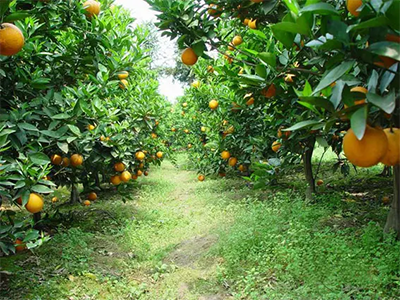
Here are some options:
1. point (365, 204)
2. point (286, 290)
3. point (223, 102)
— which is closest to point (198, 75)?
point (223, 102)

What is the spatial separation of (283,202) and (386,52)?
3541mm

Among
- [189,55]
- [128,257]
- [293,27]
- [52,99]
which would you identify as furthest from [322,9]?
[128,257]

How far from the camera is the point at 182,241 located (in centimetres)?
409

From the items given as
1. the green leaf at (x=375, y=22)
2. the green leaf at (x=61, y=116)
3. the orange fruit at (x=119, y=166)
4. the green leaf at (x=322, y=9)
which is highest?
the green leaf at (x=61, y=116)

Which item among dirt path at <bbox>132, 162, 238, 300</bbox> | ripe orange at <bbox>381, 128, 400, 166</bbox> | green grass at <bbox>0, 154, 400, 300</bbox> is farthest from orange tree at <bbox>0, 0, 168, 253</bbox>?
ripe orange at <bbox>381, 128, 400, 166</bbox>

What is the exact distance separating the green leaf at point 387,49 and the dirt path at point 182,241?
2266 mm

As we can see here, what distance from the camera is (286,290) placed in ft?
8.13

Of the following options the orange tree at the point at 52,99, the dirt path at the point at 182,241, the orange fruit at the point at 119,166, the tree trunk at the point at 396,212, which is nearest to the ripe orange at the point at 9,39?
the orange tree at the point at 52,99

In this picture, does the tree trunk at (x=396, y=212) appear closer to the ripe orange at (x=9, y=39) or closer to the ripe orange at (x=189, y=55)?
the ripe orange at (x=189, y=55)

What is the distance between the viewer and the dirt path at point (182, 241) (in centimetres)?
295

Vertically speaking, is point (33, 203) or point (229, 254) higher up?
point (33, 203)

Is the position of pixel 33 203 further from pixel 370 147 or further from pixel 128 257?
pixel 370 147

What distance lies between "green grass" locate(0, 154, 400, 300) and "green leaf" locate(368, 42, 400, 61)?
5.65 feet

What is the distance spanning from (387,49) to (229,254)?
2.62 m
